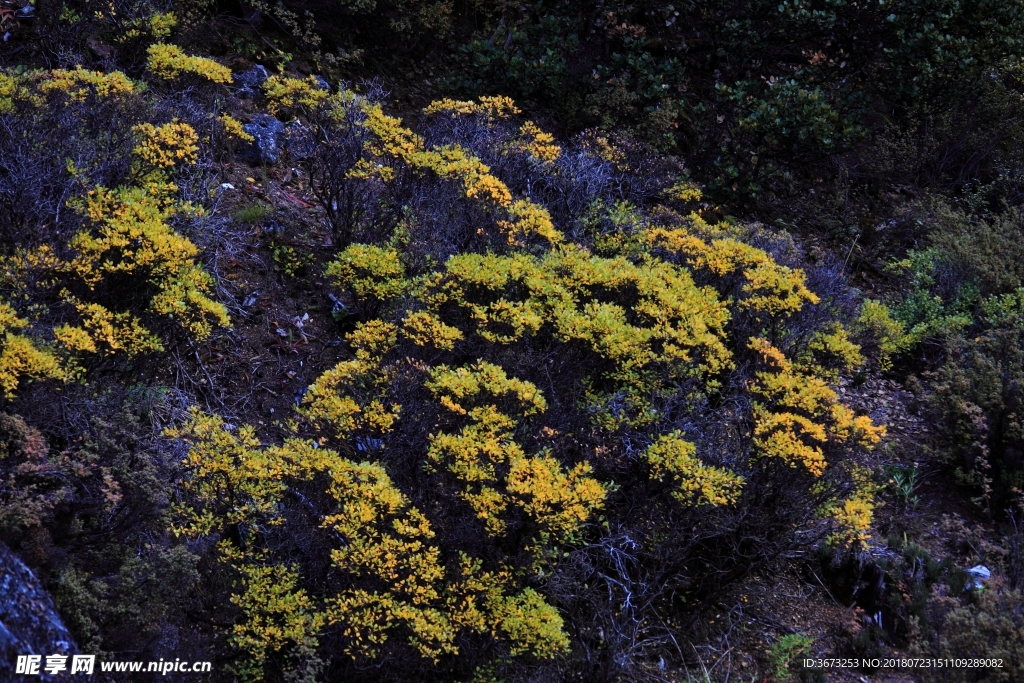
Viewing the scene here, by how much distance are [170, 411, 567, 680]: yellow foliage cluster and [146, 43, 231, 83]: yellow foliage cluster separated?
10.5 ft

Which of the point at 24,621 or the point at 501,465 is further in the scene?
the point at 501,465

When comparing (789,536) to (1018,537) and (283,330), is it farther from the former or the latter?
(283,330)

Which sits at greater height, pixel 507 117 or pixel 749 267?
pixel 507 117

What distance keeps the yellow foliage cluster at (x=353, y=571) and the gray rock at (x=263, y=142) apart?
10.3 feet

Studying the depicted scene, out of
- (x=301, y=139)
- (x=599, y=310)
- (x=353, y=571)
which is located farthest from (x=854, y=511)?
(x=301, y=139)

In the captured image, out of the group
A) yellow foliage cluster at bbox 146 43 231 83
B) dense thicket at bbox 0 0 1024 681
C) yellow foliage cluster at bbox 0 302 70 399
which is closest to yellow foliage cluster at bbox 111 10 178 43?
dense thicket at bbox 0 0 1024 681

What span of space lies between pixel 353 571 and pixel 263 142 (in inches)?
166

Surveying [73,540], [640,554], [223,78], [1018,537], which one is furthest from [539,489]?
[223,78]

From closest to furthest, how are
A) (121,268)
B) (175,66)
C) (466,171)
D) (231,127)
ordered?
(121,268), (231,127), (466,171), (175,66)

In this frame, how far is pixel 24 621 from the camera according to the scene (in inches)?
124

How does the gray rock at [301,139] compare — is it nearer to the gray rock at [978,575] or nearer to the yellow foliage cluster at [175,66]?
the yellow foliage cluster at [175,66]

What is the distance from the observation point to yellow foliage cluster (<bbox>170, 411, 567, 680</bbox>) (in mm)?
3814

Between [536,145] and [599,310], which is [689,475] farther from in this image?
[536,145]

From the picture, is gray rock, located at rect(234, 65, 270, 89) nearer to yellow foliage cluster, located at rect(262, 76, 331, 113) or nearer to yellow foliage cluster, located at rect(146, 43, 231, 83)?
yellow foliage cluster, located at rect(146, 43, 231, 83)
